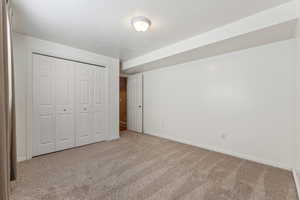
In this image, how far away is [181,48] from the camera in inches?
108

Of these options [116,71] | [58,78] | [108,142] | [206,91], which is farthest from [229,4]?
[108,142]

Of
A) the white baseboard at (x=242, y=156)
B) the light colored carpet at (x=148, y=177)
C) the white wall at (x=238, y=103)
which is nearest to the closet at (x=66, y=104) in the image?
the light colored carpet at (x=148, y=177)

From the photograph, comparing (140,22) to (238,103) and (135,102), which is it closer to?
(238,103)

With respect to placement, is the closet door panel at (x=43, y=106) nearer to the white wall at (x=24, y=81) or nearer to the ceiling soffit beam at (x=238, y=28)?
the white wall at (x=24, y=81)

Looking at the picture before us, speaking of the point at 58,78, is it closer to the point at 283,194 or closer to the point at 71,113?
the point at 71,113

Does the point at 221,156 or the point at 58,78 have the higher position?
the point at 58,78

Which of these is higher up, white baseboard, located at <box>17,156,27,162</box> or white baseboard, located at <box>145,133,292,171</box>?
white baseboard, located at <box>17,156,27,162</box>

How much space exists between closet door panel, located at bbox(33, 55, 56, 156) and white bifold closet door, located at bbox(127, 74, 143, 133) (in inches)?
96.7

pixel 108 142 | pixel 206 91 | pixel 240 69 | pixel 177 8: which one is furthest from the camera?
pixel 108 142

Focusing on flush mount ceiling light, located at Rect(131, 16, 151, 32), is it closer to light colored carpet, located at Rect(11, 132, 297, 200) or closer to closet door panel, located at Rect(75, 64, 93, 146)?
closet door panel, located at Rect(75, 64, 93, 146)

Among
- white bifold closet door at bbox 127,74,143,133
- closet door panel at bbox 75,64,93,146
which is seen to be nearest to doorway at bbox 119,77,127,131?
white bifold closet door at bbox 127,74,143,133

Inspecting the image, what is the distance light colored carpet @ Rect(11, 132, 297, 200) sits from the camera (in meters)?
1.64

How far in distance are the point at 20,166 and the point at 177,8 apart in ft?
11.5

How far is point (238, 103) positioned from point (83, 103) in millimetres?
3488
